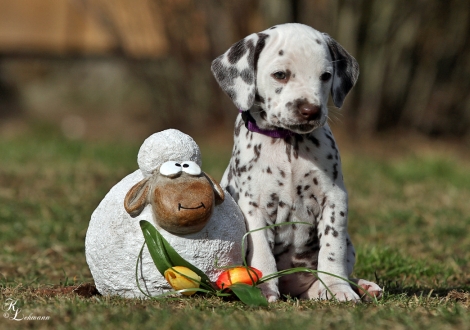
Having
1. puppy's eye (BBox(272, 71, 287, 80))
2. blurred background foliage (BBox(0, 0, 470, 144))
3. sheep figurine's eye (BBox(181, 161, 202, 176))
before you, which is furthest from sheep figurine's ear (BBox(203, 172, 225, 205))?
blurred background foliage (BBox(0, 0, 470, 144))

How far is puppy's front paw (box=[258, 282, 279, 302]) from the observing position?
391 centimetres

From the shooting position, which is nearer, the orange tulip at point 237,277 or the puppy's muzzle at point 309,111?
the orange tulip at point 237,277

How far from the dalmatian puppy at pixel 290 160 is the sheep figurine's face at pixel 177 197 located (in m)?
0.44

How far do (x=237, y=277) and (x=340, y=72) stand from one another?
1.37 metres

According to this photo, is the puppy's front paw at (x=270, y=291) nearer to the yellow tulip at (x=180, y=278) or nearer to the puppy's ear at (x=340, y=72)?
the yellow tulip at (x=180, y=278)

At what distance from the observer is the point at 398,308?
352 cm

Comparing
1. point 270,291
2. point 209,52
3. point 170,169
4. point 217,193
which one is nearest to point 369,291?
point 270,291

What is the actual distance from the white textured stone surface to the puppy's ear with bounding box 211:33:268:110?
0.45 metres

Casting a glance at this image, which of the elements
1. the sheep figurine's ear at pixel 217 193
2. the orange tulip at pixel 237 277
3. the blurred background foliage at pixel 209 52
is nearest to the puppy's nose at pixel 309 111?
the sheep figurine's ear at pixel 217 193

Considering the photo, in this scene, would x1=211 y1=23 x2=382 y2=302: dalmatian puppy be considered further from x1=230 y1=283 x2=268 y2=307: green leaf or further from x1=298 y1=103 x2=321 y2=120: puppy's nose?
x1=230 y1=283 x2=268 y2=307: green leaf

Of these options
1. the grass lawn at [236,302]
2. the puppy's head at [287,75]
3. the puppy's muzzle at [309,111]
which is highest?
the puppy's head at [287,75]

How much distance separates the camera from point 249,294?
3572 mm

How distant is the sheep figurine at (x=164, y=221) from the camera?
3619 millimetres

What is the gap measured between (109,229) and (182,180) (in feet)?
1.61
